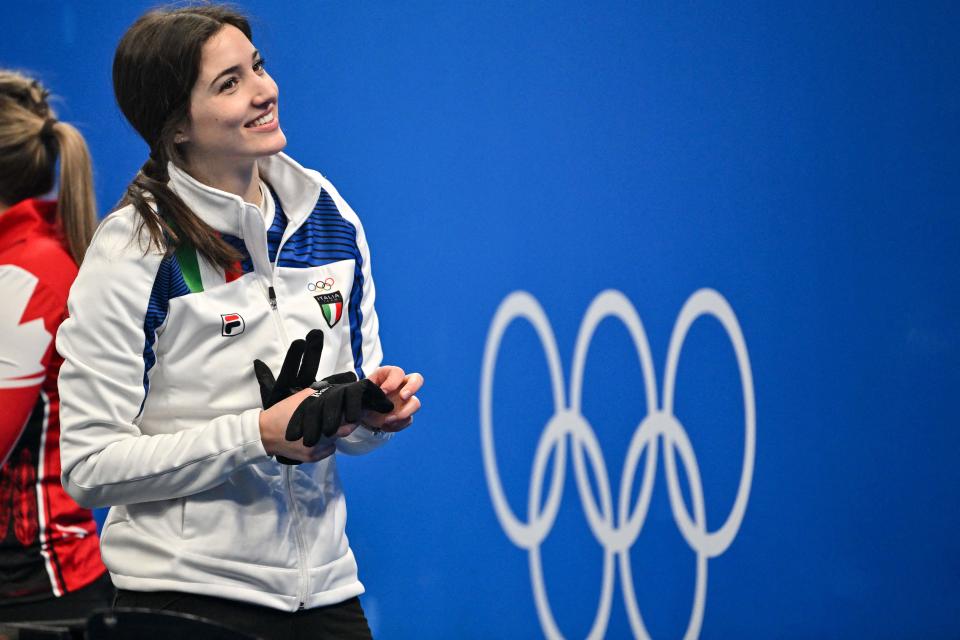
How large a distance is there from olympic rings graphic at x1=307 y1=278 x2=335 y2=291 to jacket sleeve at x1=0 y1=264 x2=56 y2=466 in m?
0.44

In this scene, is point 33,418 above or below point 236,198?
below

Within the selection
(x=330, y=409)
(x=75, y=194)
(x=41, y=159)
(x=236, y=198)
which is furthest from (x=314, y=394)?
(x=41, y=159)

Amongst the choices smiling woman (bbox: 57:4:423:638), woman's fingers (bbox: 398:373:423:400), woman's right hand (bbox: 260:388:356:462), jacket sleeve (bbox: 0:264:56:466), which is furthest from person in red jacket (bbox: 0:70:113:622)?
woman's fingers (bbox: 398:373:423:400)

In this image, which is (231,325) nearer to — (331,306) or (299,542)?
(331,306)

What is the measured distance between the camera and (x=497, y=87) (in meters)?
2.70

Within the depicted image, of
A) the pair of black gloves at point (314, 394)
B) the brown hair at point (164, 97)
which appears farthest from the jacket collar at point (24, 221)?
the pair of black gloves at point (314, 394)

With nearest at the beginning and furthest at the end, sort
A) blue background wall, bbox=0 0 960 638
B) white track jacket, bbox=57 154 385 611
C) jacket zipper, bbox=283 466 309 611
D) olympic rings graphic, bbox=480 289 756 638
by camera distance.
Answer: white track jacket, bbox=57 154 385 611 < jacket zipper, bbox=283 466 309 611 < blue background wall, bbox=0 0 960 638 < olympic rings graphic, bbox=480 289 756 638

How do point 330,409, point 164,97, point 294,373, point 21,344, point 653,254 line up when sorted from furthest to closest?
point 653,254
point 21,344
point 164,97
point 294,373
point 330,409

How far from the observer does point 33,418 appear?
1.88 metres

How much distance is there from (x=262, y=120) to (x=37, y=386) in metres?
0.56

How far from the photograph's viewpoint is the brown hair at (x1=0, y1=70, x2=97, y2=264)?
6.31ft

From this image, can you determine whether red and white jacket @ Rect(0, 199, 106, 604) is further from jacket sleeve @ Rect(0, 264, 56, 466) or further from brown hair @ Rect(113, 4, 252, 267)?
brown hair @ Rect(113, 4, 252, 267)

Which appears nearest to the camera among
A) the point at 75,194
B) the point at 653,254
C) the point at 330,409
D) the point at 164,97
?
Answer: the point at 330,409

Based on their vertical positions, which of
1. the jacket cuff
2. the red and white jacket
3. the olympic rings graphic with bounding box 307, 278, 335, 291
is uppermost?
the olympic rings graphic with bounding box 307, 278, 335, 291
